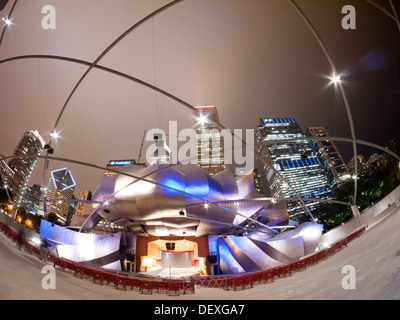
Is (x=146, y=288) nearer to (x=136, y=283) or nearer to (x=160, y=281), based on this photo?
(x=136, y=283)

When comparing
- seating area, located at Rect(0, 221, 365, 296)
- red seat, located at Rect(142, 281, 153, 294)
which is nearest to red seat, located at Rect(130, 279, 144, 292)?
seating area, located at Rect(0, 221, 365, 296)

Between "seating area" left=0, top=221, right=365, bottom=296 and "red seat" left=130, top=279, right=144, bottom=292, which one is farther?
"seating area" left=0, top=221, right=365, bottom=296

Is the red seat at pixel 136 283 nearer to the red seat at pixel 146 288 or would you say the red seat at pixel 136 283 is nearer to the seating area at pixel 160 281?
the seating area at pixel 160 281

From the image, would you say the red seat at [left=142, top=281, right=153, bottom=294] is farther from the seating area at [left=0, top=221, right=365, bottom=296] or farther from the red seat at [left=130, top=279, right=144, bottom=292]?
the red seat at [left=130, top=279, right=144, bottom=292]

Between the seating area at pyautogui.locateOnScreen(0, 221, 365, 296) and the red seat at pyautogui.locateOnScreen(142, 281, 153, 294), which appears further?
the seating area at pyautogui.locateOnScreen(0, 221, 365, 296)

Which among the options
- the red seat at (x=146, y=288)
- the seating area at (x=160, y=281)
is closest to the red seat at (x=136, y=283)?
the seating area at (x=160, y=281)

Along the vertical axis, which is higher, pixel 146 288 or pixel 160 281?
pixel 160 281

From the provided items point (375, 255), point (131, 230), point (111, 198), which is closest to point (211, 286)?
point (375, 255)

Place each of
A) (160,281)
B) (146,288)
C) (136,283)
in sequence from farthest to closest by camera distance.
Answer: (160,281) < (136,283) < (146,288)

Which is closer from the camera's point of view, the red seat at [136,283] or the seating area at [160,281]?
the red seat at [136,283]

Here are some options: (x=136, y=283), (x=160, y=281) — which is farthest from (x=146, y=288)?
(x=160, y=281)

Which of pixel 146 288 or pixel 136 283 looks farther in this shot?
pixel 136 283

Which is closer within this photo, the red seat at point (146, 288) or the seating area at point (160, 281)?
the red seat at point (146, 288)
